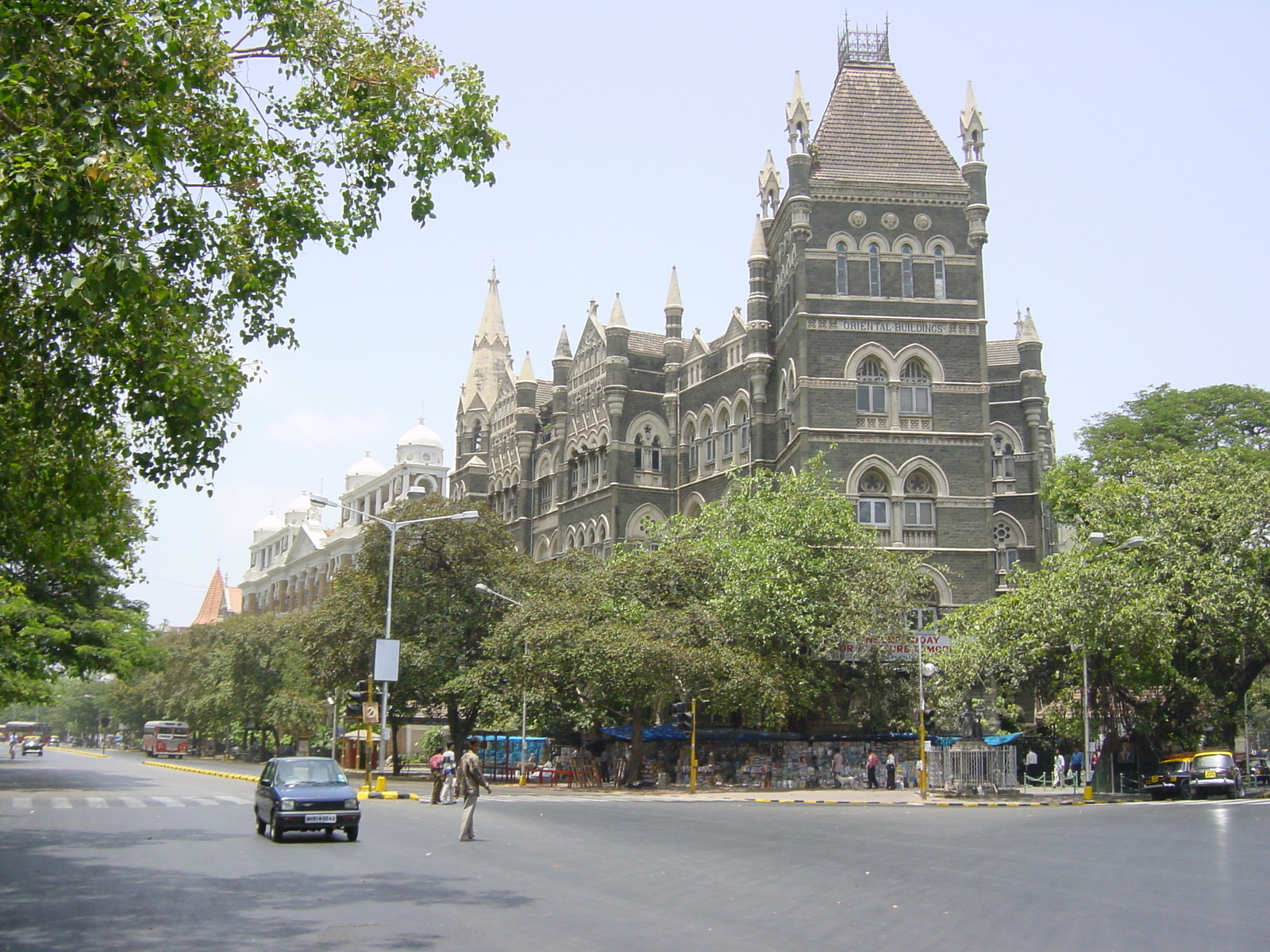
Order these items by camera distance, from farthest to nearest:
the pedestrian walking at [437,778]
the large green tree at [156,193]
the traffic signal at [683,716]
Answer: the traffic signal at [683,716]
the pedestrian walking at [437,778]
the large green tree at [156,193]

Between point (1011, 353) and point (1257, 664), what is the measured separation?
944 inches

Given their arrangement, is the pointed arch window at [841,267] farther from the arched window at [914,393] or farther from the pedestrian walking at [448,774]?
the pedestrian walking at [448,774]

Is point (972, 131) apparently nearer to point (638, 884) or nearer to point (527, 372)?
point (527, 372)

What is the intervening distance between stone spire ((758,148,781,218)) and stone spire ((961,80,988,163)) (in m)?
8.04

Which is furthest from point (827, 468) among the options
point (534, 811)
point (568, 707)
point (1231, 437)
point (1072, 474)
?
point (534, 811)

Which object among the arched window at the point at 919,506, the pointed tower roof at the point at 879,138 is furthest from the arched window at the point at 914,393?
the pointed tower roof at the point at 879,138

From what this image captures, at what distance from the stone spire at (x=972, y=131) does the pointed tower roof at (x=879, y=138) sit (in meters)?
0.73

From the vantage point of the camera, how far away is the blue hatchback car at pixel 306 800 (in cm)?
1892

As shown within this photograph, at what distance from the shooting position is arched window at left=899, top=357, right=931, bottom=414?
153 ft

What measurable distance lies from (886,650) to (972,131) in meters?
22.1

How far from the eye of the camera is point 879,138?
50.6 metres

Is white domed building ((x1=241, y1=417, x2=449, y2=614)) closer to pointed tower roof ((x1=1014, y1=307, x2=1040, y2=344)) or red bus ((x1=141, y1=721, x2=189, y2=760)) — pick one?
red bus ((x1=141, y1=721, x2=189, y2=760))

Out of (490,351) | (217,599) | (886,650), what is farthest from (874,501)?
(217,599)

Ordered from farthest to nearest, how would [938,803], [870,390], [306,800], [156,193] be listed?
[870,390], [938,803], [306,800], [156,193]
